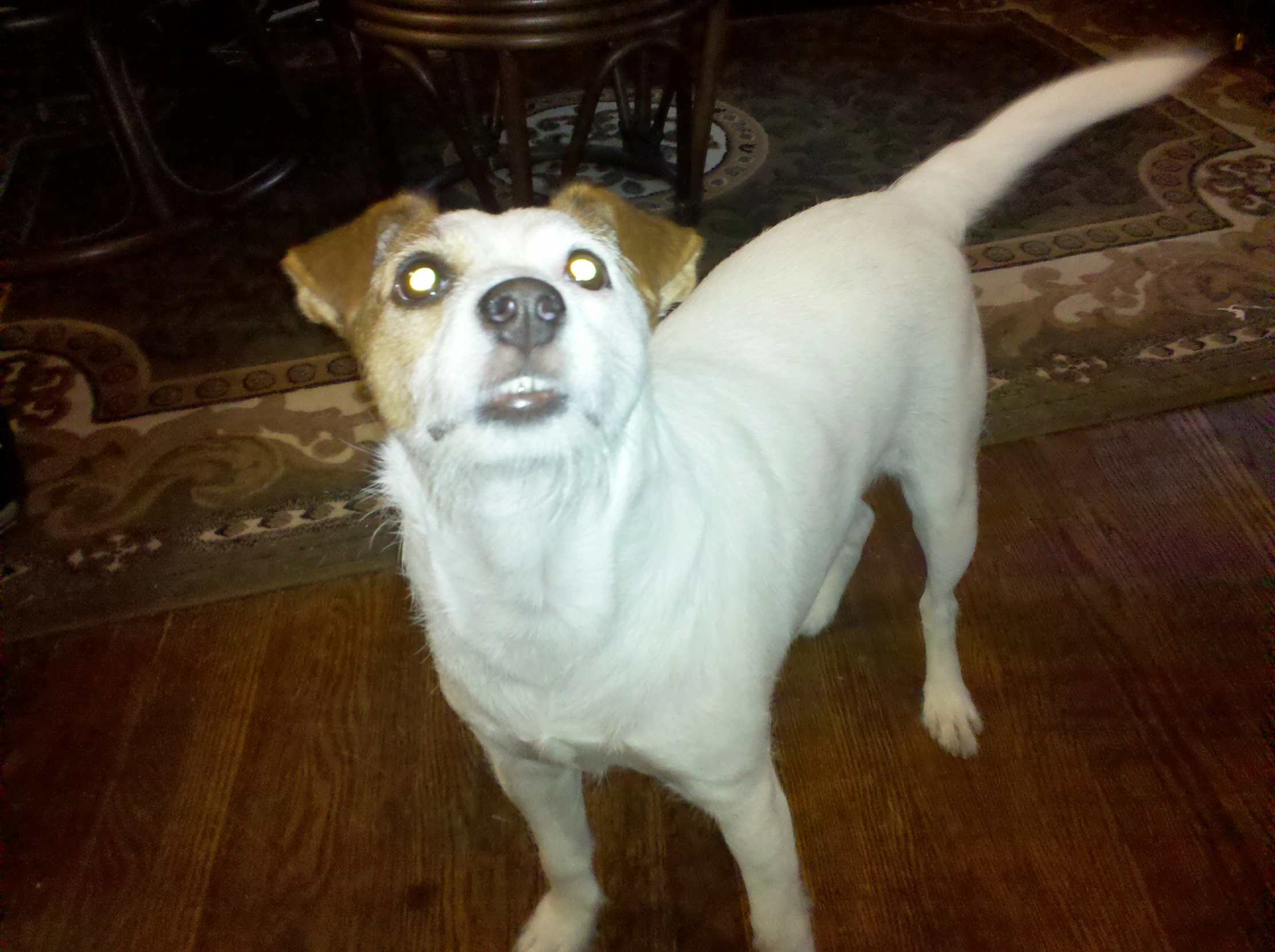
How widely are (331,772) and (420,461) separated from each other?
1039 millimetres

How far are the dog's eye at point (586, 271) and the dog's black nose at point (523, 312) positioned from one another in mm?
130

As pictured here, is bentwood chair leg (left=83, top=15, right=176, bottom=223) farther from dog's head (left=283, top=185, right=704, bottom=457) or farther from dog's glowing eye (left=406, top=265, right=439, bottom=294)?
dog's glowing eye (left=406, top=265, right=439, bottom=294)

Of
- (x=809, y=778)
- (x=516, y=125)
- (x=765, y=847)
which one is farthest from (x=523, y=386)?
(x=516, y=125)

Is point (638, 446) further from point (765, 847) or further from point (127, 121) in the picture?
point (127, 121)

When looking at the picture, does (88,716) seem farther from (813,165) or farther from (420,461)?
(813,165)

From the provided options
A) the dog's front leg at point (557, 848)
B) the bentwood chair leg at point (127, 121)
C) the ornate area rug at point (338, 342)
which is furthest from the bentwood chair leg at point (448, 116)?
the dog's front leg at point (557, 848)

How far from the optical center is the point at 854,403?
132 centimetres

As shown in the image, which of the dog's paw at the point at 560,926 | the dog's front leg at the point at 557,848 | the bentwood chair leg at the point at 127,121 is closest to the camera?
the dog's front leg at the point at 557,848

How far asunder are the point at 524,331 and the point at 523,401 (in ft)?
0.27

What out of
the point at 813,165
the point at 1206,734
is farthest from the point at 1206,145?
the point at 1206,734

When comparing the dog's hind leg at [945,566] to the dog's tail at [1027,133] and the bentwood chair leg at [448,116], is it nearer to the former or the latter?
the dog's tail at [1027,133]

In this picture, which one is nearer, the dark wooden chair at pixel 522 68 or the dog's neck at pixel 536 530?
the dog's neck at pixel 536 530

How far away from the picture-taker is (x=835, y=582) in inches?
74.9

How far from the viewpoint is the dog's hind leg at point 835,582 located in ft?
6.19
